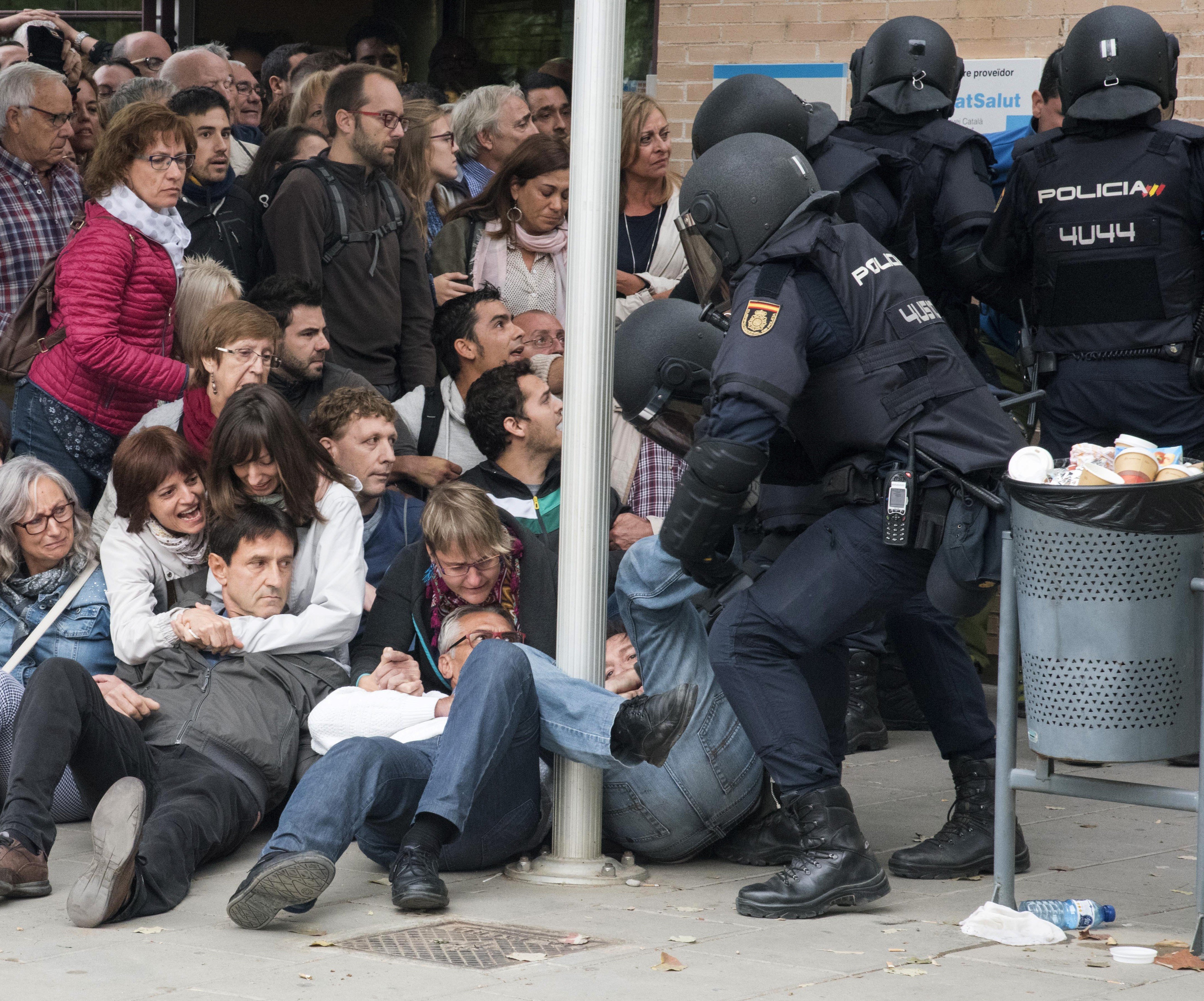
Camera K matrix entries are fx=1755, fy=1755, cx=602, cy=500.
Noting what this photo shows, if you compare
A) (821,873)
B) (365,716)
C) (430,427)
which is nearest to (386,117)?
(430,427)

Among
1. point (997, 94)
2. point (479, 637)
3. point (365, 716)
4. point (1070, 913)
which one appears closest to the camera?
point (1070, 913)

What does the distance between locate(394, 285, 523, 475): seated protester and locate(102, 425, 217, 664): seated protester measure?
1.30m

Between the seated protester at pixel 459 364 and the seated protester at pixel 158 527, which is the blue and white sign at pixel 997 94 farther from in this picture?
the seated protester at pixel 158 527

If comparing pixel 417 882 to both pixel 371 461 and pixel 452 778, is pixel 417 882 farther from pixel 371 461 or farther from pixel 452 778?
pixel 371 461

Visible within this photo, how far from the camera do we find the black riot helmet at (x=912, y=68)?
6.02m

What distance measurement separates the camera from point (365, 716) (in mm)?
4801

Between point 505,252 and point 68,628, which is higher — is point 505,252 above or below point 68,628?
above

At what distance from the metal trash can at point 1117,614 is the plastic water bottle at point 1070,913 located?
0.40 meters

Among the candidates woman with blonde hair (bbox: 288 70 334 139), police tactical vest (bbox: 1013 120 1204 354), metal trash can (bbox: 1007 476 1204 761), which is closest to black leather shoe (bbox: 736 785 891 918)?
metal trash can (bbox: 1007 476 1204 761)

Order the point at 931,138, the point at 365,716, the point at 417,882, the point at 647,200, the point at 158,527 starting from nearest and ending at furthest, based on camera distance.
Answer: the point at 417,882 → the point at 365,716 → the point at 158,527 → the point at 931,138 → the point at 647,200

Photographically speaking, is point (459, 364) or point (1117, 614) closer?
point (1117, 614)

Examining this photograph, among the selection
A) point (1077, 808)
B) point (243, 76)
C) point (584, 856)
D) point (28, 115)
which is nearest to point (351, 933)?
point (584, 856)

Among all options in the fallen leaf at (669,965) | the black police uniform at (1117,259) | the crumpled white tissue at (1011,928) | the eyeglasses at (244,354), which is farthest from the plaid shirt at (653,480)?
Answer: the fallen leaf at (669,965)

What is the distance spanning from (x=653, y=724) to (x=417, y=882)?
0.67m
